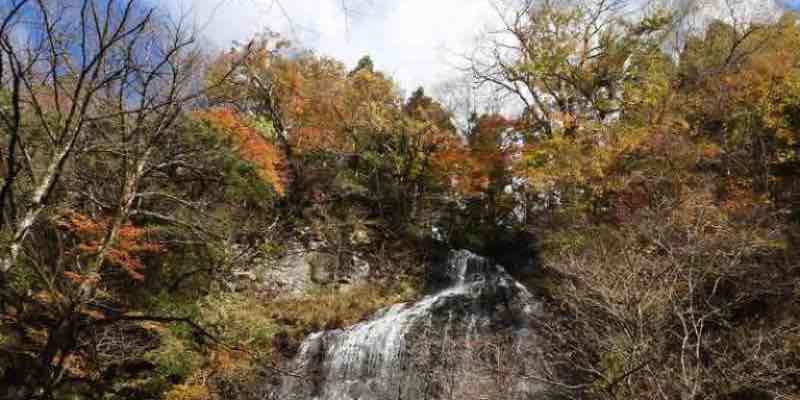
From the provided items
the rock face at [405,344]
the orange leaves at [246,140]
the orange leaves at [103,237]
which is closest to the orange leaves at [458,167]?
the rock face at [405,344]

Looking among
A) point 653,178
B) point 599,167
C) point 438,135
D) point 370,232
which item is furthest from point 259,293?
point 653,178

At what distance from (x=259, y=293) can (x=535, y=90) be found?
1228 centimetres

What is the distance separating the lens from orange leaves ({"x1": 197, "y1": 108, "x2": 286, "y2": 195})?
44.9ft

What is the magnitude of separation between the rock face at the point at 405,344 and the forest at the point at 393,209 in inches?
26.0

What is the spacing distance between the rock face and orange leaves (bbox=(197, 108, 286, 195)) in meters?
5.71

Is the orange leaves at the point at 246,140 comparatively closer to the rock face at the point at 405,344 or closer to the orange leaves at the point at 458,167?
the rock face at the point at 405,344

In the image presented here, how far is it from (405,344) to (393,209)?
9095 millimetres

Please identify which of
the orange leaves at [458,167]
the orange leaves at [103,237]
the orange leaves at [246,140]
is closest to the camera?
the orange leaves at [103,237]

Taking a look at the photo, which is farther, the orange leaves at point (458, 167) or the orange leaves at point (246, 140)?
the orange leaves at point (458, 167)

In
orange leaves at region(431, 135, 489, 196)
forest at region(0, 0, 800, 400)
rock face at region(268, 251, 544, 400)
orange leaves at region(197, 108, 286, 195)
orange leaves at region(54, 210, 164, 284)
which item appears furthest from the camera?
orange leaves at region(431, 135, 489, 196)

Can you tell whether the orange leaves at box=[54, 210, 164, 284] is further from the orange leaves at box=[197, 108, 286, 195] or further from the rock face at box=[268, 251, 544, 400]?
the rock face at box=[268, 251, 544, 400]

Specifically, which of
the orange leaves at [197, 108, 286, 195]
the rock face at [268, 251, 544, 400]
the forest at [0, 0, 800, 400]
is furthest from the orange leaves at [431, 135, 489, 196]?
the orange leaves at [197, 108, 286, 195]

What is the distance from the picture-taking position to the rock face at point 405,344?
1148 centimetres

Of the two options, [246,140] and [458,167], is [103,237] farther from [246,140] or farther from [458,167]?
[458,167]
